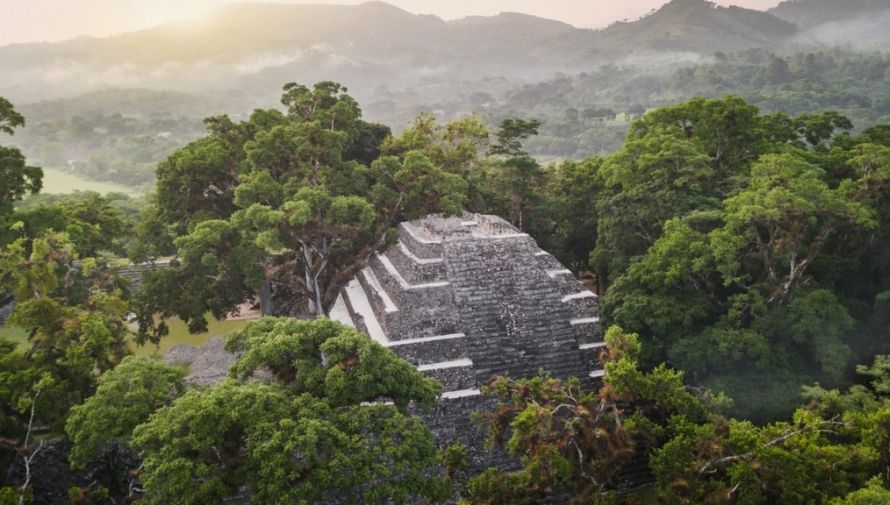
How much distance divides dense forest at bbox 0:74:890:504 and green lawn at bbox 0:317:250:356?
6.44 feet

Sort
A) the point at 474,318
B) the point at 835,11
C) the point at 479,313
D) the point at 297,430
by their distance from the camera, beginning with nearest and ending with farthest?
the point at 297,430
the point at 474,318
the point at 479,313
the point at 835,11

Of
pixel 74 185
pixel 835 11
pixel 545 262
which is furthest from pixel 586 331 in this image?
pixel 835 11

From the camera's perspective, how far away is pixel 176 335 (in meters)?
22.1

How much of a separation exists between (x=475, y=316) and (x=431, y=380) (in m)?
4.69

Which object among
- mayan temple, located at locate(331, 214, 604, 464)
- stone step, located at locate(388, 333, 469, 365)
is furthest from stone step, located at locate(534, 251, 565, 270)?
stone step, located at locate(388, 333, 469, 365)

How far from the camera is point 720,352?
14336 millimetres

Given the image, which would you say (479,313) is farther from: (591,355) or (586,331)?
(591,355)

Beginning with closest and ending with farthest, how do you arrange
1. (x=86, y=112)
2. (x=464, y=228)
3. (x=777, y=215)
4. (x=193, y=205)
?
(x=777, y=215), (x=464, y=228), (x=193, y=205), (x=86, y=112)

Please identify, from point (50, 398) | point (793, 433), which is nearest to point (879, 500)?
point (793, 433)

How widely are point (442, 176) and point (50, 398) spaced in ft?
40.8

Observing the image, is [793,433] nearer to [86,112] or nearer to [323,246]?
[323,246]

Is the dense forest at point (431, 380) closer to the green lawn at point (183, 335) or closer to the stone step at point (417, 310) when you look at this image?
the green lawn at point (183, 335)

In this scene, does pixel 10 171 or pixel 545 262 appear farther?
pixel 545 262

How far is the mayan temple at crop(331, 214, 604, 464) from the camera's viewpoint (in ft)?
48.8
